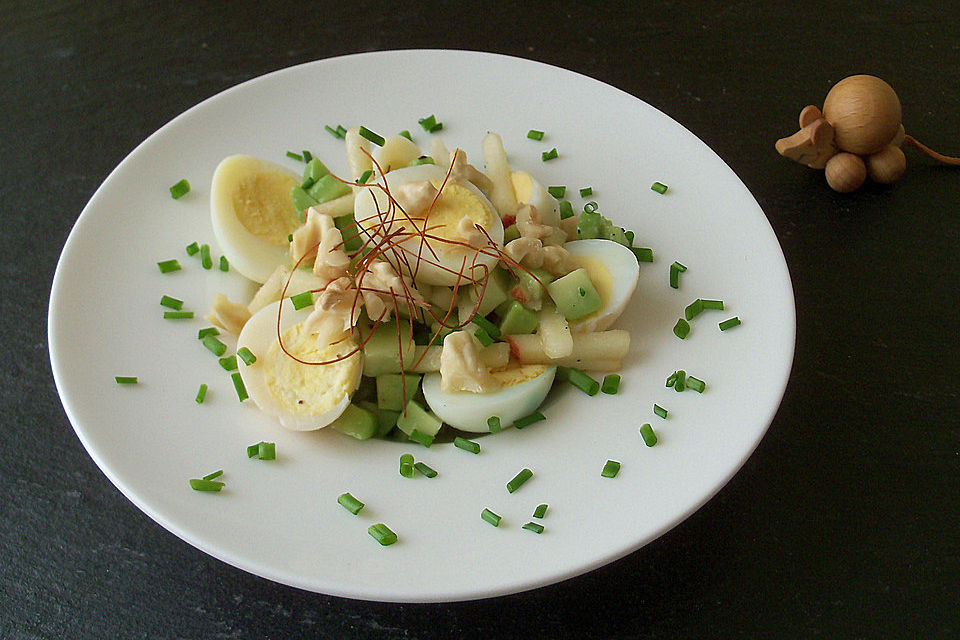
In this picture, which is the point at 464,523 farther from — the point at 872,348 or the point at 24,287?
the point at 24,287

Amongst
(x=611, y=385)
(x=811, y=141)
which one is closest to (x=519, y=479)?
(x=611, y=385)

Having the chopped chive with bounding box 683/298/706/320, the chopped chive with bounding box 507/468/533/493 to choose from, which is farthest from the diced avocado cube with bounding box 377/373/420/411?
the chopped chive with bounding box 683/298/706/320

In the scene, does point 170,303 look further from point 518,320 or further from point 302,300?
point 518,320

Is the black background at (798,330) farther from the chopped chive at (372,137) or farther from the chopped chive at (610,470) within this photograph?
the chopped chive at (372,137)

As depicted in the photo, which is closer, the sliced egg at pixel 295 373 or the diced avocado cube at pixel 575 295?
the sliced egg at pixel 295 373

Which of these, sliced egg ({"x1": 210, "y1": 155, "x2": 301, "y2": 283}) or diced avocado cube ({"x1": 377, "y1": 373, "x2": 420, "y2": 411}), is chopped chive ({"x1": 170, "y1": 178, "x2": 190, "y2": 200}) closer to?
sliced egg ({"x1": 210, "y1": 155, "x2": 301, "y2": 283})

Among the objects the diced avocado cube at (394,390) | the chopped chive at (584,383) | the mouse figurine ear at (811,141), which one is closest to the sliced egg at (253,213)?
the diced avocado cube at (394,390)
